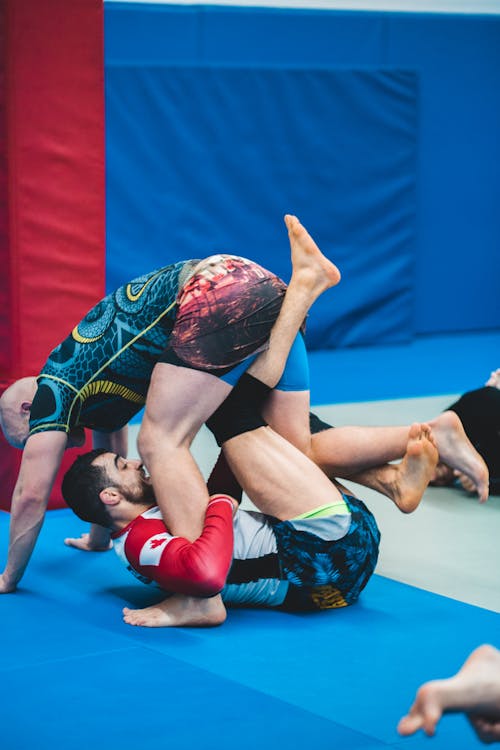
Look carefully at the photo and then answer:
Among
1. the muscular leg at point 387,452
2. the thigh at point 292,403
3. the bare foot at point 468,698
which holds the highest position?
the bare foot at point 468,698

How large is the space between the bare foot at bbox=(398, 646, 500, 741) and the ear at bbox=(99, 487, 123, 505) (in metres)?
1.64

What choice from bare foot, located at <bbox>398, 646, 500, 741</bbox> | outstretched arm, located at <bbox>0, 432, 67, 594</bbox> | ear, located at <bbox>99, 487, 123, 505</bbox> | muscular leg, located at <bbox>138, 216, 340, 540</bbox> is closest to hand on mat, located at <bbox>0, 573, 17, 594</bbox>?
outstretched arm, located at <bbox>0, 432, 67, 594</bbox>

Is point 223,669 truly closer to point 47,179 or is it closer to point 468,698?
point 468,698

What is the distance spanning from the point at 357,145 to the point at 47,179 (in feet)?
15.0

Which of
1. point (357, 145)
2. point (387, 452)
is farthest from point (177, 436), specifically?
point (357, 145)

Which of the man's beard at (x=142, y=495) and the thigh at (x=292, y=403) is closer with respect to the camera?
the man's beard at (x=142, y=495)

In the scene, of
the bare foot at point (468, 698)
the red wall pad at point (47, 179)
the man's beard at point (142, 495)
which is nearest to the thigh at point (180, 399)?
the man's beard at point (142, 495)

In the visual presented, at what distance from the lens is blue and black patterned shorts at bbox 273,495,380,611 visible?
3.18 meters

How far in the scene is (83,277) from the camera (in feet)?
14.1

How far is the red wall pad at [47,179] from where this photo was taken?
407 cm

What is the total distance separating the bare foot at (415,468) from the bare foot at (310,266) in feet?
1.70

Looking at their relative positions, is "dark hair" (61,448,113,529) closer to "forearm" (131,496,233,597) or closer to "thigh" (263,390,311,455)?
"forearm" (131,496,233,597)

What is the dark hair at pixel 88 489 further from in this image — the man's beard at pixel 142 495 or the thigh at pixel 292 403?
the thigh at pixel 292 403

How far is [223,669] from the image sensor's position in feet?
9.29
